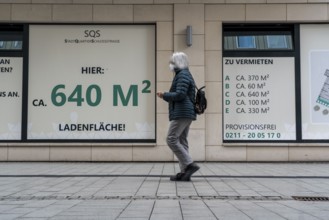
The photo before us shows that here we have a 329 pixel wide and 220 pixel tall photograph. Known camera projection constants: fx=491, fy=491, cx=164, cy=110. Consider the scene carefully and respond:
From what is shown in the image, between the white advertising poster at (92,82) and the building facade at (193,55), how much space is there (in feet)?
0.52

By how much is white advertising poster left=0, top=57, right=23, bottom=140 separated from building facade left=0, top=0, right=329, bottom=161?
8.0 inches

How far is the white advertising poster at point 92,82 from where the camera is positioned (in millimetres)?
12320

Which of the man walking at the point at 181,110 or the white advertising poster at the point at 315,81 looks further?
the white advertising poster at the point at 315,81

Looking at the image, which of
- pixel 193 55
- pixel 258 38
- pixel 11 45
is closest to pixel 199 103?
pixel 193 55

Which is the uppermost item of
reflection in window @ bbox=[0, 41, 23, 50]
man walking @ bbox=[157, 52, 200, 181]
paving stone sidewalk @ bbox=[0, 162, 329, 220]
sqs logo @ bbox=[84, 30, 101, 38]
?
sqs logo @ bbox=[84, 30, 101, 38]

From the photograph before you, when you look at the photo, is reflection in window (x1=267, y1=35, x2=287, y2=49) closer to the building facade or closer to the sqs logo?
the building facade

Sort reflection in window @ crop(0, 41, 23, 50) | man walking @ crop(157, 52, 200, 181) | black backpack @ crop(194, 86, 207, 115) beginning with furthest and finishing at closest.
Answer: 1. reflection in window @ crop(0, 41, 23, 50)
2. black backpack @ crop(194, 86, 207, 115)
3. man walking @ crop(157, 52, 200, 181)

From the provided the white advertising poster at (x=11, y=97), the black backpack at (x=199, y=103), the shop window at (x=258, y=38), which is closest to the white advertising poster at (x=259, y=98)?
the shop window at (x=258, y=38)

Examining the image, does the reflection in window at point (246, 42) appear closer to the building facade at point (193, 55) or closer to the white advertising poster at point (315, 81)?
the building facade at point (193, 55)

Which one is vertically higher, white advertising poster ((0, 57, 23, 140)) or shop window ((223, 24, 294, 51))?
shop window ((223, 24, 294, 51))

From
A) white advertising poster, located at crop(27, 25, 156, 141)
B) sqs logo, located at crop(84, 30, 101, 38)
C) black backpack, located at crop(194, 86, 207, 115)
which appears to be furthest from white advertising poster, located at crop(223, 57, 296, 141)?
black backpack, located at crop(194, 86, 207, 115)

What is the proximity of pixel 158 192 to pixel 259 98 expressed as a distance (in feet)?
20.4

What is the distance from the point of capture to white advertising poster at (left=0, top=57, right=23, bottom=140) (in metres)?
12.3

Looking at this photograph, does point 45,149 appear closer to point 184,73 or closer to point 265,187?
point 184,73
